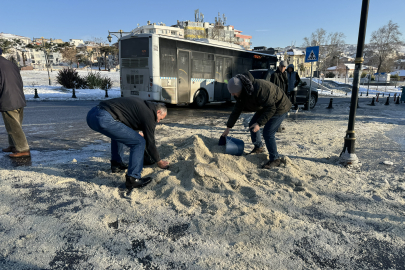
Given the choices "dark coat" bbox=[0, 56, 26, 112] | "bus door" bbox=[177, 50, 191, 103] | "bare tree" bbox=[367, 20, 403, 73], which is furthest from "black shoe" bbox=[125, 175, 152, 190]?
"bare tree" bbox=[367, 20, 403, 73]

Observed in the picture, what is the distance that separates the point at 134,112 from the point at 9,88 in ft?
9.82

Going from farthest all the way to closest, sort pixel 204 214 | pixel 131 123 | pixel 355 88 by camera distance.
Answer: pixel 355 88 → pixel 131 123 → pixel 204 214

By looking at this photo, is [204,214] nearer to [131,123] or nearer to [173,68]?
[131,123]

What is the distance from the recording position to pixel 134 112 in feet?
11.1

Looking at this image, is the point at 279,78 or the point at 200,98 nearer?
the point at 279,78

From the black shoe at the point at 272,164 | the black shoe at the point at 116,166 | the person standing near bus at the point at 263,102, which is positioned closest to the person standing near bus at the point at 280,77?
the person standing near bus at the point at 263,102

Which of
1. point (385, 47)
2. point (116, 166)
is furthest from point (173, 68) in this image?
point (385, 47)

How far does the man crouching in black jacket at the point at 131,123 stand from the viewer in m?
3.28

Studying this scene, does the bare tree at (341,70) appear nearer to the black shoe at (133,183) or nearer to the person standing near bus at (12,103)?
the person standing near bus at (12,103)

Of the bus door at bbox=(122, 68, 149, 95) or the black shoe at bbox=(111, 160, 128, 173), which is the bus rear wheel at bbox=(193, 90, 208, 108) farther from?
the black shoe at bbox=(111, 160, 128, 173)

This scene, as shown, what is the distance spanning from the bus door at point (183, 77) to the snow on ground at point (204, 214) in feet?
24.0

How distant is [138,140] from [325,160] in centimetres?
364

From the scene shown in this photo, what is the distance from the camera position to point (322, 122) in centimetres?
938

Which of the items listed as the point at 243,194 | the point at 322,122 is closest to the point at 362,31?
the point at 243,194
